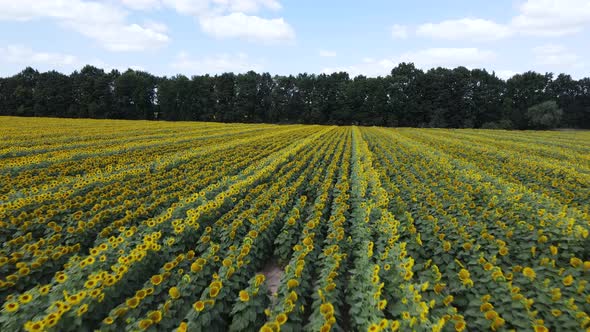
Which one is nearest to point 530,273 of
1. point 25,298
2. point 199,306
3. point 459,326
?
point 459,326

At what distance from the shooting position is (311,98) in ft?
229

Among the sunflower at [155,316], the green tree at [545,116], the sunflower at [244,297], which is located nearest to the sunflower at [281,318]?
the sunflower at [244,297]

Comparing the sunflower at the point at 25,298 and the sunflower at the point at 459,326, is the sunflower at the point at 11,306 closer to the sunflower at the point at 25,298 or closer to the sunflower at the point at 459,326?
the sunflower at the point at 25,298

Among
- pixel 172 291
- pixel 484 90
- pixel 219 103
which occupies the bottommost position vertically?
pixel 172 291

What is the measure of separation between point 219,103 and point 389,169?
60.3m

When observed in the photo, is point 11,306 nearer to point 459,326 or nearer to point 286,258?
point 286,258

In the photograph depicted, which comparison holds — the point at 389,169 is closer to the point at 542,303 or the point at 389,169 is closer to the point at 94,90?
the point at 542,303

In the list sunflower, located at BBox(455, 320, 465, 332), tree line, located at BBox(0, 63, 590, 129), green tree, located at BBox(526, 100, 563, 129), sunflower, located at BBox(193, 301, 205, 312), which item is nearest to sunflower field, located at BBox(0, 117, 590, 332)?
sunflower, located at BBox(193, 301, 205, 312)

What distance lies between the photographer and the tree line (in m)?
58.8

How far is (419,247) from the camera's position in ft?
14.4

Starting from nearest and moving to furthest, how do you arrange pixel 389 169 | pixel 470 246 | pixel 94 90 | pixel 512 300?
pixel 512 300, pixel 470 246, pixel 389 169, pixel 94 90

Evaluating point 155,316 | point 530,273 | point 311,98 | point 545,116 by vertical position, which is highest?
point 311,98

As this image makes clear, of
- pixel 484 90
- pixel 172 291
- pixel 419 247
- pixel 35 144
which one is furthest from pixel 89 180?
pixel 484 90

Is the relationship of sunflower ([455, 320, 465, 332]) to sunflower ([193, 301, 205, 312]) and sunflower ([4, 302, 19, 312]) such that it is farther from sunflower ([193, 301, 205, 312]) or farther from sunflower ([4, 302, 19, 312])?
sunflower ([4, 302, 19, 312])
